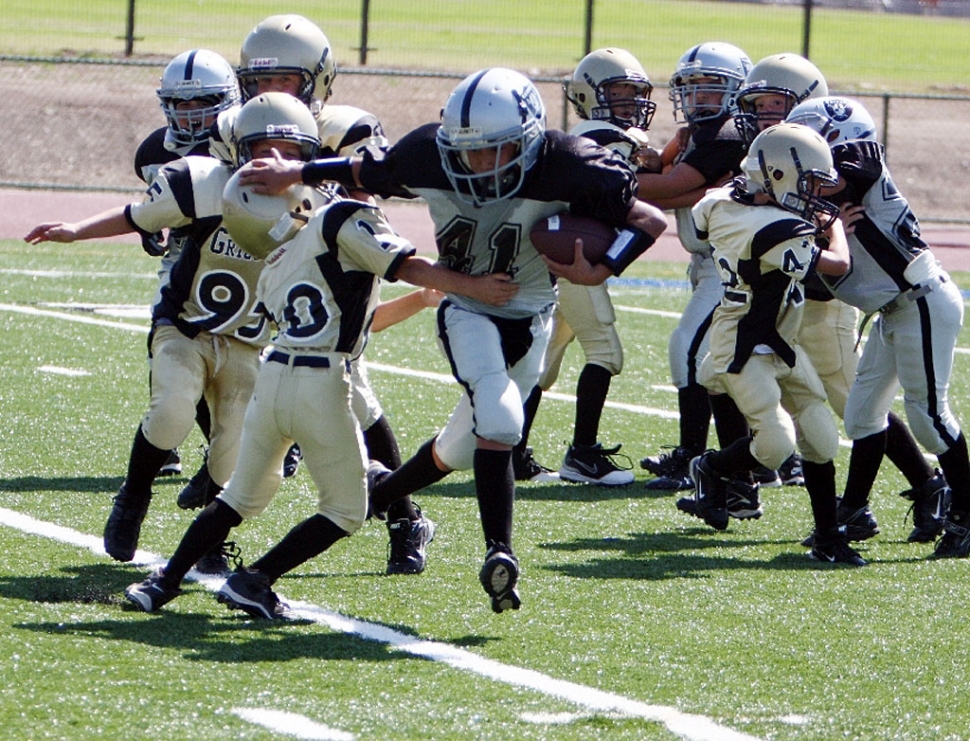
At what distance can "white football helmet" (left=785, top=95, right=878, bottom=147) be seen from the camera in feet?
18.0

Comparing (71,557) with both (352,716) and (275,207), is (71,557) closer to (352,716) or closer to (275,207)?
(275,207)

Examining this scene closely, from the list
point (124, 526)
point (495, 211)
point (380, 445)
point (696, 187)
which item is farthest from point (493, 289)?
point (696, 187)

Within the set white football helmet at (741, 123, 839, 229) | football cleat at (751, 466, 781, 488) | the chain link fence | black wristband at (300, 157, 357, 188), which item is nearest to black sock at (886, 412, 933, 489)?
football cleat at (751, 466, 781, 488)

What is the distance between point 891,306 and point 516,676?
225 centimetres

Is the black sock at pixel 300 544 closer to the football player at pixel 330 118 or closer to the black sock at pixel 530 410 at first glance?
the football player at pixel 330 118

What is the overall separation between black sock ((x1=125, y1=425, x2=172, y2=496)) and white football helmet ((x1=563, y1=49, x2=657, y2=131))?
2.83 metres

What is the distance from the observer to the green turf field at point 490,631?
3.70m

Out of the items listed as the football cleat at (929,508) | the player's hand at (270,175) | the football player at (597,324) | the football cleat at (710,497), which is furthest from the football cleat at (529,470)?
the player's hand at (270,175)

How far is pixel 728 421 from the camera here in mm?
6227

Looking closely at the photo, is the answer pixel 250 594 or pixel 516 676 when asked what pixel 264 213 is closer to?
pixel 250 594

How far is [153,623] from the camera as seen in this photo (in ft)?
14.4

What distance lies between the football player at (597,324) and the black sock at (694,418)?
0.97 ft

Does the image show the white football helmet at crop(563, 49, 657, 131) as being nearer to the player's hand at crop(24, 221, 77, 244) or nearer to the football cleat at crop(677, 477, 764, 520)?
the football cleat at crop(677, 477, 764, 520)

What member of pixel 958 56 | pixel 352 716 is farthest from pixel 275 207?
pixel 958 56
